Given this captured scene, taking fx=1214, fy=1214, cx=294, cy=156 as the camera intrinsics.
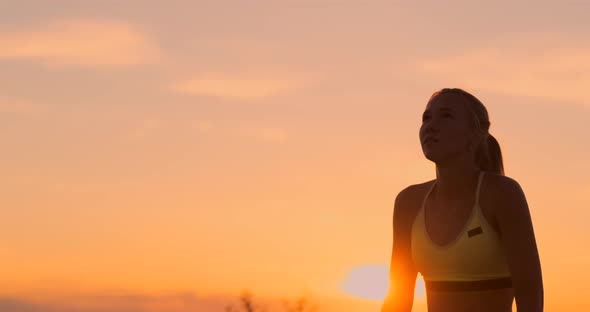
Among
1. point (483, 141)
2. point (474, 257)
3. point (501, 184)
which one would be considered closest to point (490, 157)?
point (483, 141)

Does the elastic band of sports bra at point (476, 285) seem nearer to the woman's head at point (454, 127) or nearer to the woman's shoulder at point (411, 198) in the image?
the woman's shoulder at point (411, 198)

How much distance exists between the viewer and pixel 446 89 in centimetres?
704

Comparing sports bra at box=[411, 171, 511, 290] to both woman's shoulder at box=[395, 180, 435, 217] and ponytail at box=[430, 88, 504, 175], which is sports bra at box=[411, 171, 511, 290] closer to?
ponytail at box=[430, 88, 504, 175]

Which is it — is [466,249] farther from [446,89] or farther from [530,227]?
[446,89]

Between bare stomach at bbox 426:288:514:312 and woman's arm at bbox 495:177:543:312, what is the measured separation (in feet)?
0.42

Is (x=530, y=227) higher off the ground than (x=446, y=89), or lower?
lower

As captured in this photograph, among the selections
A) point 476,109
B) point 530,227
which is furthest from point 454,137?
point 530,227

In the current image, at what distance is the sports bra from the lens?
6734 millimetres

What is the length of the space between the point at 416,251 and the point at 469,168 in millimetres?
565

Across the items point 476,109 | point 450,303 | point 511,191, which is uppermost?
point 476,109

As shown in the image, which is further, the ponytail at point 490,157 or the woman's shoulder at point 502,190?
the ponytail at point 490,157

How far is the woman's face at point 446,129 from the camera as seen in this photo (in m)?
6.82

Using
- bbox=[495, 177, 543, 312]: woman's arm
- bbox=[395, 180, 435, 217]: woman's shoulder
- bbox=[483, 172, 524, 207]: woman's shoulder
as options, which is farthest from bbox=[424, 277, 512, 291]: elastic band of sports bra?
bbox=[395, 180, 435, 217]: woman's shoulder

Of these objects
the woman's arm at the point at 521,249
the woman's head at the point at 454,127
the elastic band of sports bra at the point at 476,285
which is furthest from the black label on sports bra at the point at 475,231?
the woman's head at the point at 454,127
